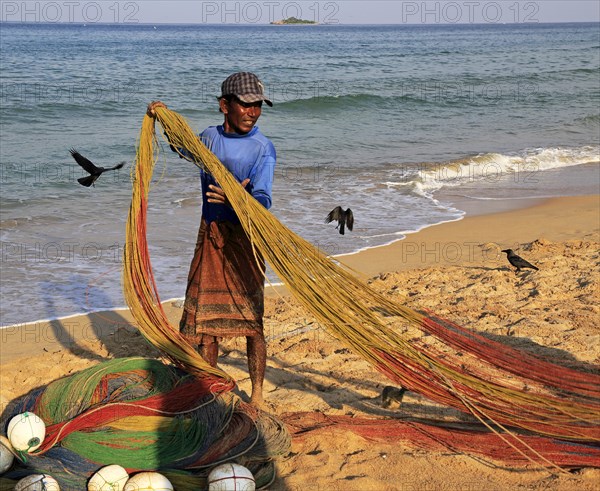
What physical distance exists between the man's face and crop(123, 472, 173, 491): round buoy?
1.57 m

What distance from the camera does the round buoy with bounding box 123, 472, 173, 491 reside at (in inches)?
115

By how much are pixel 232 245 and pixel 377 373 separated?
1.25 meters

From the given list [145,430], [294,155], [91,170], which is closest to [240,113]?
[91,170]

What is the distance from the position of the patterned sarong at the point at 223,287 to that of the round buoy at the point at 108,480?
90cm

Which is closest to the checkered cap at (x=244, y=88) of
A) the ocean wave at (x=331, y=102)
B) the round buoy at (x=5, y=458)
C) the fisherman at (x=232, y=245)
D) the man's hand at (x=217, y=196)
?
the fisherman at (x=232, y=245)

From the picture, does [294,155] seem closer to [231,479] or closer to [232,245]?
[232,245]

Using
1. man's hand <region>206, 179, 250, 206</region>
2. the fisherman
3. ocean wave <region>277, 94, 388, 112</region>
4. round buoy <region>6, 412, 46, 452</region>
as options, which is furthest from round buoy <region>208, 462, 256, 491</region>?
ocean wave <region>277, 94, 388, 112</region>

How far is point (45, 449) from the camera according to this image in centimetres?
315

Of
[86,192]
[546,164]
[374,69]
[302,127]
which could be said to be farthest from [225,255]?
[374,69]

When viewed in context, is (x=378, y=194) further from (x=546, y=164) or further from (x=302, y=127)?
(x=302, y=127)

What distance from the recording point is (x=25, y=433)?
10.2 feet

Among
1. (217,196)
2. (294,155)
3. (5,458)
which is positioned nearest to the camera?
(5,458)

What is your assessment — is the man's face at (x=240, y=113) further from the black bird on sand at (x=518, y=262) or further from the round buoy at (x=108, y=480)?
the black bird on sand at (x=518, y=262)

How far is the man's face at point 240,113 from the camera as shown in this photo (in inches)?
136
